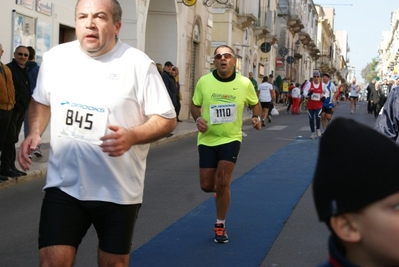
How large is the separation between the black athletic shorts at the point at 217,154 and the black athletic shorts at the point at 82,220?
3091 mm

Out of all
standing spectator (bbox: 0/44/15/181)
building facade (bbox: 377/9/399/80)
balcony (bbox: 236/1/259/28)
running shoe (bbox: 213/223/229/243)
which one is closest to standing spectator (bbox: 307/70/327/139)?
standing spectator (bbox: 0/44/15/181)

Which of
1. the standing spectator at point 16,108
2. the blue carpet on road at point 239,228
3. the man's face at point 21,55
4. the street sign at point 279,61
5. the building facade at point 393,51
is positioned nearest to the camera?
Answer: the blue carpet on road at point 239,228

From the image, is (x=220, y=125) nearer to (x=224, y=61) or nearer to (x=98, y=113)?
(x=224, y=61)

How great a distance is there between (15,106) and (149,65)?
7067 millimetres

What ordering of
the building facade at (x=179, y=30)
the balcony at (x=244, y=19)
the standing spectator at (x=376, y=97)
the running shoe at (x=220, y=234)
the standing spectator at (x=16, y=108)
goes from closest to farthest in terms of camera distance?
1. the running shoe at (x=220, y=234)
2. the standing spectator at (x=16, y=108)
3. the building facade at (x=179, y=30)
4. the standing spectator at (x=376, y=97)
5. the balcony at (x=244, y=19)

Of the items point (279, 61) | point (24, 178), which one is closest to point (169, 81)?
point (24, 178)

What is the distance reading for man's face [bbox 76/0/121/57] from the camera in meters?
3.88

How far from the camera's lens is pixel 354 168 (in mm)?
1816

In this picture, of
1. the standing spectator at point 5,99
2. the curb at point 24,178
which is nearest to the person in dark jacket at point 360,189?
the standing spectator at point 5,99

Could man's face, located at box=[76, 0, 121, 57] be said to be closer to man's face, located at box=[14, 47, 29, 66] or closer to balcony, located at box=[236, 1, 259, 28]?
man's face, located at box=[14, 47, 29, 66]

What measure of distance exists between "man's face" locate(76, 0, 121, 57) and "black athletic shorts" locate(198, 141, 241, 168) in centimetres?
316

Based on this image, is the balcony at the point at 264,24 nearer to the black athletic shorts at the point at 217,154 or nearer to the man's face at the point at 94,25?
the black athletic shorts at the point at 217,154

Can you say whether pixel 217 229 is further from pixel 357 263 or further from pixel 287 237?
pixel 357 263

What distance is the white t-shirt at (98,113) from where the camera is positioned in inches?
152
